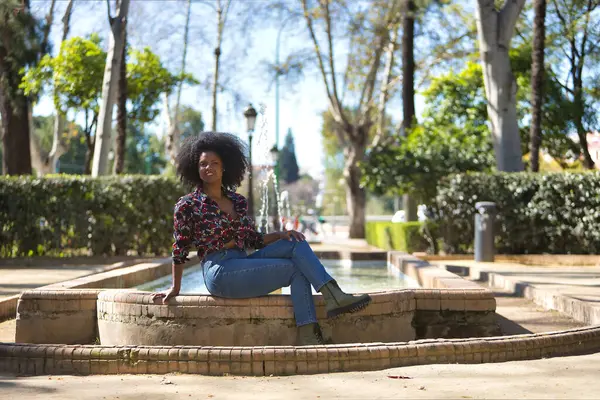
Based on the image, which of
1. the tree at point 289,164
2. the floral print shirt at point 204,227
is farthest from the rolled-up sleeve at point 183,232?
the tree at point 289,164

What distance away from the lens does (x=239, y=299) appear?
698 cm

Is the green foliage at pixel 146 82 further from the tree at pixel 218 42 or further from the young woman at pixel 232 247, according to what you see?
the young woman at pixel 232 247

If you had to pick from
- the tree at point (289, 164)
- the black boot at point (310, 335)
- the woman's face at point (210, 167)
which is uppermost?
the tree at point (289, 164)

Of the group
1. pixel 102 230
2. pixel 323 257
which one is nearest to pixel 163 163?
pixel 102 230

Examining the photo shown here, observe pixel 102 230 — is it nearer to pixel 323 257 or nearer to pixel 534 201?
pixel 323 257

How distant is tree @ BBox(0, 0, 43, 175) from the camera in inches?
1066

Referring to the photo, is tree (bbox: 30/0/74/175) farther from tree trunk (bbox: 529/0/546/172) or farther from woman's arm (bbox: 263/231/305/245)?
woman's arm (bbox: 263/231/305/245)

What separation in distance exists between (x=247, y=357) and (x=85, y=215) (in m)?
16.6

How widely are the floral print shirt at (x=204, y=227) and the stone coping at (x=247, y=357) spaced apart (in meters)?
0.79

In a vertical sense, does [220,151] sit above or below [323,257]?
above

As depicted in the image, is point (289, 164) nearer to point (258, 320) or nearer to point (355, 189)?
point (355, 189)

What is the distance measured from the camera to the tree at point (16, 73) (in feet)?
88.8

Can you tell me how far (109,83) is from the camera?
2405 cm

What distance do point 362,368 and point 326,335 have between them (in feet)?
2.19
